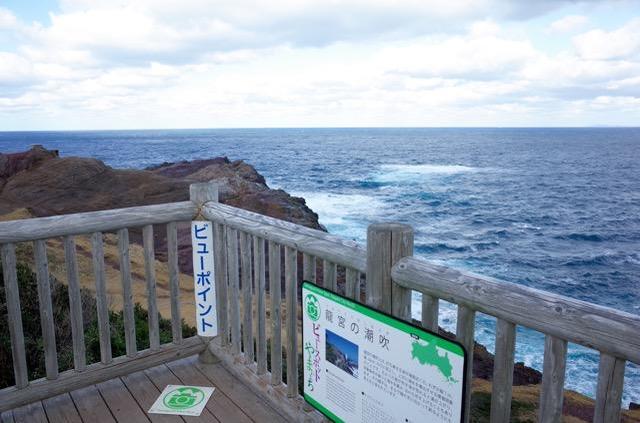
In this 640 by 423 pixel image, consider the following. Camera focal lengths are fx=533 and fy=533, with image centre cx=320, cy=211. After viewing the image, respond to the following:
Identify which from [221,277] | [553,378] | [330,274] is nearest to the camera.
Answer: [553,378]

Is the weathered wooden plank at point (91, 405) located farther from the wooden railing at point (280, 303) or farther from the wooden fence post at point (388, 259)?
the wooden fence post at point (388, 259)

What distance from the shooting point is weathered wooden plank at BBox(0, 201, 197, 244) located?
3422 millimetres

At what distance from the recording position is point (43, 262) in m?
3.51

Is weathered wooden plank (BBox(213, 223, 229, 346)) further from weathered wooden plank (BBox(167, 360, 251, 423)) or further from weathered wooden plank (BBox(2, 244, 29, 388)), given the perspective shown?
weathered wooden plank (BBox(2, 244, 29, 388))

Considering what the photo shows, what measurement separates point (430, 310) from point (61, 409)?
9.07 feet

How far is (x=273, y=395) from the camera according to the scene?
12.0 feet

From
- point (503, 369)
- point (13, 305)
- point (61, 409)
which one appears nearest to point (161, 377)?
point (61, 409)

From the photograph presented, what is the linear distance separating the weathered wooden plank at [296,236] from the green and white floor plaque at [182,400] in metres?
1.25

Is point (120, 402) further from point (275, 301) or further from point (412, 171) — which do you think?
point (412, 171)

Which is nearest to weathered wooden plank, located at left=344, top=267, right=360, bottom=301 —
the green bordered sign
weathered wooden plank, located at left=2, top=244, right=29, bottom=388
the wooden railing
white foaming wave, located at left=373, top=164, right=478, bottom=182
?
the wooden railing

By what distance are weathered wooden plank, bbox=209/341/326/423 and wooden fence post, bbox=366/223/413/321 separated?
109 centimetres

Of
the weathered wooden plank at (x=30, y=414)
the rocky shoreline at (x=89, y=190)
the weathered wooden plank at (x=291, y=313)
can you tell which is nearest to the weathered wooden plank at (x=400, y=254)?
the weathered wooden plank at (x=291, y=313)

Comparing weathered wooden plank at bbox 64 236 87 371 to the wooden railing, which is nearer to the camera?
the wooden railing

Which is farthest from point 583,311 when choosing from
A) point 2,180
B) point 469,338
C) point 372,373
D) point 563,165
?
point 563,165
